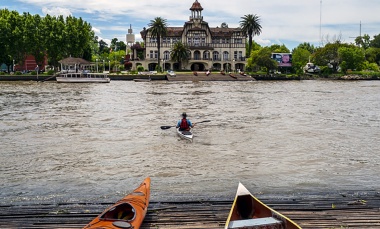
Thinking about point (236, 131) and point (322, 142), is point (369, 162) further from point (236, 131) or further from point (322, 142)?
point (236, 131)

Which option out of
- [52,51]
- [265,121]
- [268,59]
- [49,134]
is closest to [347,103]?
[265,121]

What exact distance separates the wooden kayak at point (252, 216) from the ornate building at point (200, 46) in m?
94.3

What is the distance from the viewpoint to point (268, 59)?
318 ft

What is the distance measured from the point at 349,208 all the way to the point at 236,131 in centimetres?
1590

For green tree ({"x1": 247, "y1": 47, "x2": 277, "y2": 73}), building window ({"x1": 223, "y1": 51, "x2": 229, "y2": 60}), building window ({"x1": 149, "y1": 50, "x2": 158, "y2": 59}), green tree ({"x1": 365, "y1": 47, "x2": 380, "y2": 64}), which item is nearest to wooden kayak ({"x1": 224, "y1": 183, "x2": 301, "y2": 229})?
green tree ({"x1": 247, "y1": 47, "x2": 277, "y2": 73})

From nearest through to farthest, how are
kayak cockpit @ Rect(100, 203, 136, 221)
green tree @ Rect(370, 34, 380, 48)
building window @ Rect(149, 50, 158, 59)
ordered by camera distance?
kayak cockpit @ Rect(100, 203, 136, 221)
building window @ Rect(149, 50, 158, 59)
green tree @ Rect(370, 34, 380, 48)

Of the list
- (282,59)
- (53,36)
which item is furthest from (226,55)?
(53,36)

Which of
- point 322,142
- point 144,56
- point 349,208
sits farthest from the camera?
point 144,56

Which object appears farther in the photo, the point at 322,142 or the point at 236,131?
the point at 236,131

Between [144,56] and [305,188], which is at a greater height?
[144,56]

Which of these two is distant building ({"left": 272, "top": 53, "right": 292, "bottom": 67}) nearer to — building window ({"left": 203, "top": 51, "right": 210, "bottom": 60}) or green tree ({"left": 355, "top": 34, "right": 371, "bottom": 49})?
building window ({"left": 203, "top": 51, "right": 210, "bottom": 60})

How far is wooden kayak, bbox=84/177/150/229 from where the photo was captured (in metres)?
8.06

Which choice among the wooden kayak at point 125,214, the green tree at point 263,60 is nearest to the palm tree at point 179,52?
the green tree at point 263,60

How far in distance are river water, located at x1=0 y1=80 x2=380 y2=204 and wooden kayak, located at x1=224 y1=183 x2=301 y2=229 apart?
3.14 metres
